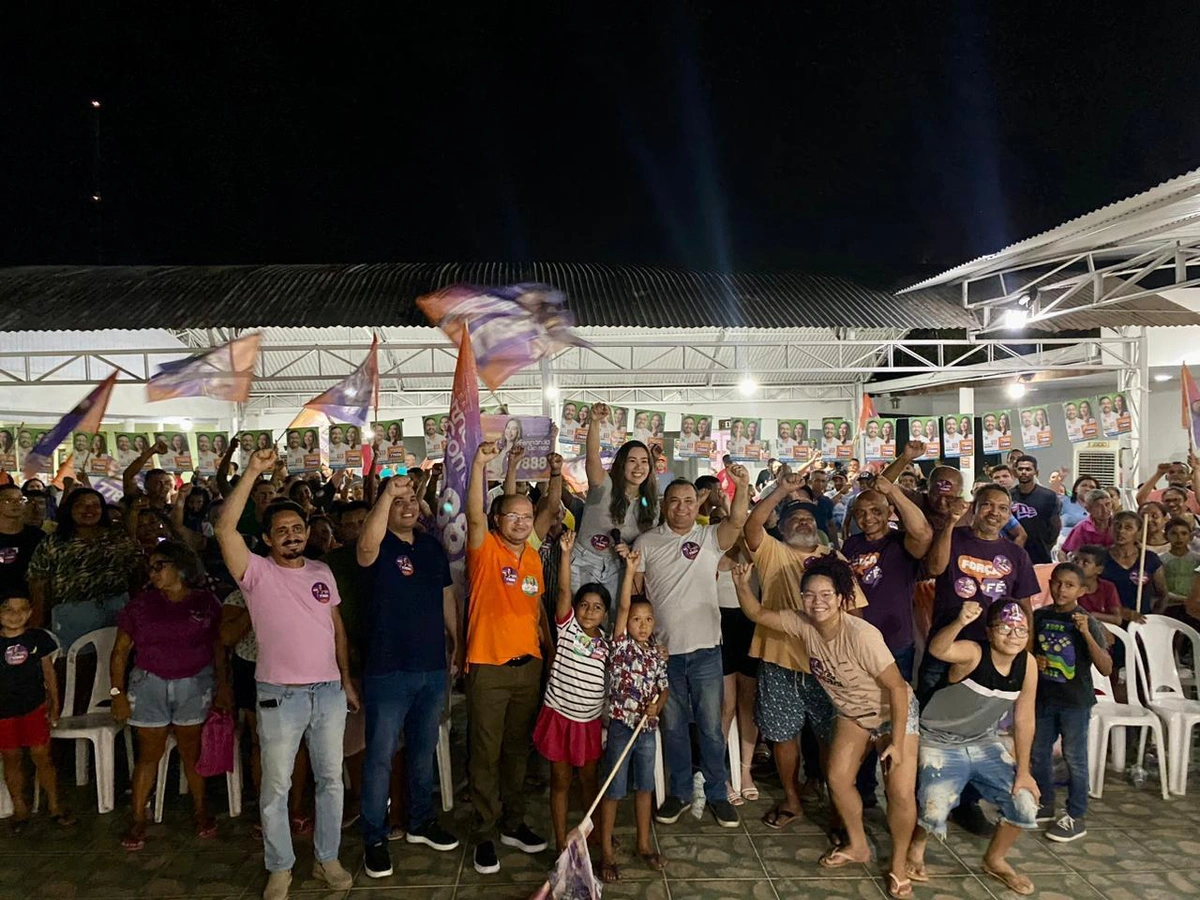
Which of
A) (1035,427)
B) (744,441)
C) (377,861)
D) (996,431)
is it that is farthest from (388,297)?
(1035,427)

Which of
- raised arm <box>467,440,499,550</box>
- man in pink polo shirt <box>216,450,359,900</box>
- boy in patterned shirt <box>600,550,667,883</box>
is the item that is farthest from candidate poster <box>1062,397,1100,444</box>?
man in pink polo shirt <box>216,450,359,900</box>

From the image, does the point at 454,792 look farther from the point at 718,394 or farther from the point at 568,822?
the point at 718,394

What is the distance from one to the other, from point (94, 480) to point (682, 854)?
30.9ft

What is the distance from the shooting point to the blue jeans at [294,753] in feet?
10.8

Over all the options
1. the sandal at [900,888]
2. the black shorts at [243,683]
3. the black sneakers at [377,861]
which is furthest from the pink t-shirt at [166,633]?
the sandal at [900,888]

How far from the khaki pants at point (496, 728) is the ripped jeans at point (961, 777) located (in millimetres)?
2007

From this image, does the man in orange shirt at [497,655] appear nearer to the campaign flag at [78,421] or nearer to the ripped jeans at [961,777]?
the ripped jeans at [961,777]

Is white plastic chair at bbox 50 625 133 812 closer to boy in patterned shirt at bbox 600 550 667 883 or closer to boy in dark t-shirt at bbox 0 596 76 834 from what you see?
boy in dark t-shirt at bbox 0 596 76 834

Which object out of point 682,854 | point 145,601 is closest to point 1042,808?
point 682,854

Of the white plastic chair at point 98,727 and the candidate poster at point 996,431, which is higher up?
the candidate poster at point 996,431

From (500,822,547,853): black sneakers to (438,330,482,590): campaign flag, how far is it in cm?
135

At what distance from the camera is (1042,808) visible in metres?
4.02

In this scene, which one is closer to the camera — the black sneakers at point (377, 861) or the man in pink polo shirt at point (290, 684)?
the man in pink polo shirt at point (290, 684)

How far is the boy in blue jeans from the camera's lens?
12.8 feet
